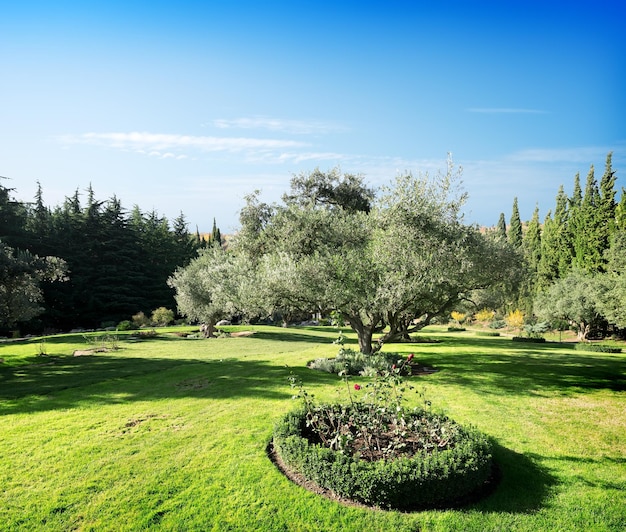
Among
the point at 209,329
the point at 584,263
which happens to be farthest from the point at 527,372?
the point at 584,263

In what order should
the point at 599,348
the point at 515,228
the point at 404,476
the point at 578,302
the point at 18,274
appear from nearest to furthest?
the point at 404,476 < the point at 18,274 < the point at 599,348 < the point at 578,302 < the point at 515,228

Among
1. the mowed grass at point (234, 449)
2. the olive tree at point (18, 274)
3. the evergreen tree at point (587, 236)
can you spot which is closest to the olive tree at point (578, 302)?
the evergreen tree at point (587, 236)

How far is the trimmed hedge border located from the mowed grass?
0.27 metres

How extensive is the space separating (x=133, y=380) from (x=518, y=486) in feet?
49.7

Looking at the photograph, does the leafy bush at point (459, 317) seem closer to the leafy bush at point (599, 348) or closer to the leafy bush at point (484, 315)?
the leafy bush at point (484, 315)

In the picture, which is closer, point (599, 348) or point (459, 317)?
point (599, 348)

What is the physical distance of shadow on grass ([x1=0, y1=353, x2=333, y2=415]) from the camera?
14398 mm

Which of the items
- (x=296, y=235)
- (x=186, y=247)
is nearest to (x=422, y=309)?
(x=296, y=235)

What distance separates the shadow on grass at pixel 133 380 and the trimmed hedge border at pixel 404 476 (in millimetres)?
6472

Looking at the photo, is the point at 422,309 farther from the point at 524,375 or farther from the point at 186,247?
the point at 186,247

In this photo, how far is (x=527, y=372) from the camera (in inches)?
757

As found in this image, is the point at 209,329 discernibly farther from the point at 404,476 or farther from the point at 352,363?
the point at 404,476

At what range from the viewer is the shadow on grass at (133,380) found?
14.4 metres

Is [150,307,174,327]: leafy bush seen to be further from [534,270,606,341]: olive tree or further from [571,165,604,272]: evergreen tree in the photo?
[571,165,604,272]: evergreen tree
